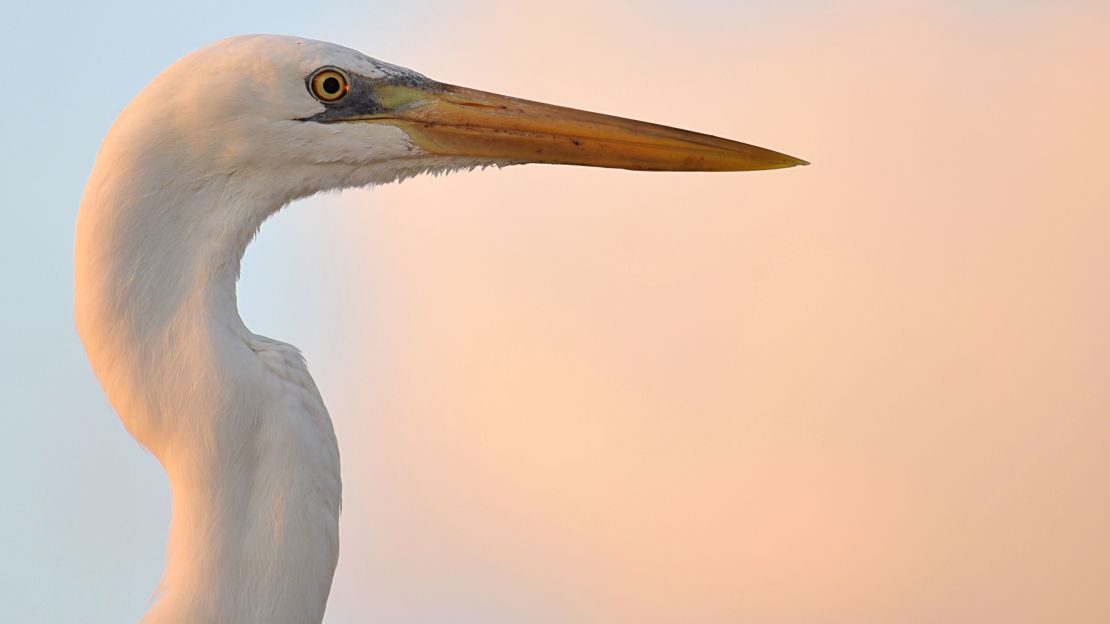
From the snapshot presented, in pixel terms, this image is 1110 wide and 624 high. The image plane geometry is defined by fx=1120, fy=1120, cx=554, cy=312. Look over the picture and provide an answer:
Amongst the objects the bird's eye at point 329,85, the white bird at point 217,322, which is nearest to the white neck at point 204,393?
the white bird at point 217,322

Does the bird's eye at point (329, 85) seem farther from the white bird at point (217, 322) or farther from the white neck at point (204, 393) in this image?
the white neck at point (204, 393)

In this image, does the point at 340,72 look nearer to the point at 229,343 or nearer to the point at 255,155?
the point at 255,155

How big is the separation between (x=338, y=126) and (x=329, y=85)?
2.3 inches

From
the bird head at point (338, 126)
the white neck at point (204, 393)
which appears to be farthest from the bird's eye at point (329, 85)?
the white neck at point (204, 393)

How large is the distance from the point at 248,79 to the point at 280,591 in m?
0.69

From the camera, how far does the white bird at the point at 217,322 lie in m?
1.46

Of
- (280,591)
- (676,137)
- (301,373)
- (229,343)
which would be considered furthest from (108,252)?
(676,137)

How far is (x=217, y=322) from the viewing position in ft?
4.85

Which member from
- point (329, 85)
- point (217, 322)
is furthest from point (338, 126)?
point (217, 322)

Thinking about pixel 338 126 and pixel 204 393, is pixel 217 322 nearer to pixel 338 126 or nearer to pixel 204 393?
pixel 204 393

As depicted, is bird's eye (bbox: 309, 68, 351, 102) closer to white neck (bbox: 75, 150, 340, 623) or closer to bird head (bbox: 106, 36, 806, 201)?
bird head (bbox: 106, 36, 806, 201)

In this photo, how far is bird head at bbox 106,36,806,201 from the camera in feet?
4.86

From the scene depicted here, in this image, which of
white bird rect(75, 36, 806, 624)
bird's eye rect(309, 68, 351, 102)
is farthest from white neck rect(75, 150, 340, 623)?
bird's eye rect(309, 68, 351, 102)

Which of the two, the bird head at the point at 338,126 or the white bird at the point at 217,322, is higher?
the bird head at the point at 338,126
